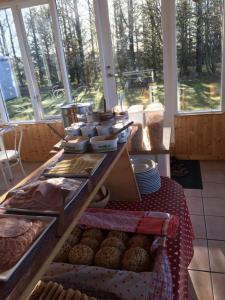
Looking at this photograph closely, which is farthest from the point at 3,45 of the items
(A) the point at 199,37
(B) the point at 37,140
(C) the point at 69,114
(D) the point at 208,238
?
(D) the point at 208,238

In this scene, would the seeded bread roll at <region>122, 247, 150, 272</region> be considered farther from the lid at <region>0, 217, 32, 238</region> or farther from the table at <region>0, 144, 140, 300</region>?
the lid at <region>0, 217, 32, 238</region>

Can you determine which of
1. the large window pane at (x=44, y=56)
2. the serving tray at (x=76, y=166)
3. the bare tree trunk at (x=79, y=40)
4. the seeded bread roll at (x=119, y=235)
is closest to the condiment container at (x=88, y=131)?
the serving tray at (x=76, y=166)

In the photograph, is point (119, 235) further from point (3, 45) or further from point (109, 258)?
point (3, 45)

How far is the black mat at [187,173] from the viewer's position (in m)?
2.65

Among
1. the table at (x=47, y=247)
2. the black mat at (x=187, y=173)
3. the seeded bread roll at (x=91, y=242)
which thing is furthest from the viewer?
the black mat at (x=187, y=173)

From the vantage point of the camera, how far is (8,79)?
353 cm

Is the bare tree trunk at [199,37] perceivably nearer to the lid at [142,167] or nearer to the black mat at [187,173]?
the black mat at [187,173]

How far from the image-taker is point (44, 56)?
10.7ft

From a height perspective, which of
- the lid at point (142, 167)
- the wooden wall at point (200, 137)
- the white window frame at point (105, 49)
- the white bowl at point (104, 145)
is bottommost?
the wooden wall at point (200, 137)

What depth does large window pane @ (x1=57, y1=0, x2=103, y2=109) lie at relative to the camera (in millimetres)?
2965

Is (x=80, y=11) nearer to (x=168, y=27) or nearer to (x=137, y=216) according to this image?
(x=168, y=27)

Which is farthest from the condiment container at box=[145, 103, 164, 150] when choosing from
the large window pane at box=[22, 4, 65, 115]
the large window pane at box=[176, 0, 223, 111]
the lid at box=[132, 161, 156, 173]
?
the large window pane at box=[22, 4, 65, 115]

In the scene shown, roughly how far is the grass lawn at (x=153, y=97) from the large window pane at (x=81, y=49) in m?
0.01

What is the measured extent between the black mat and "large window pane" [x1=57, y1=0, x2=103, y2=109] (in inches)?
46.8
